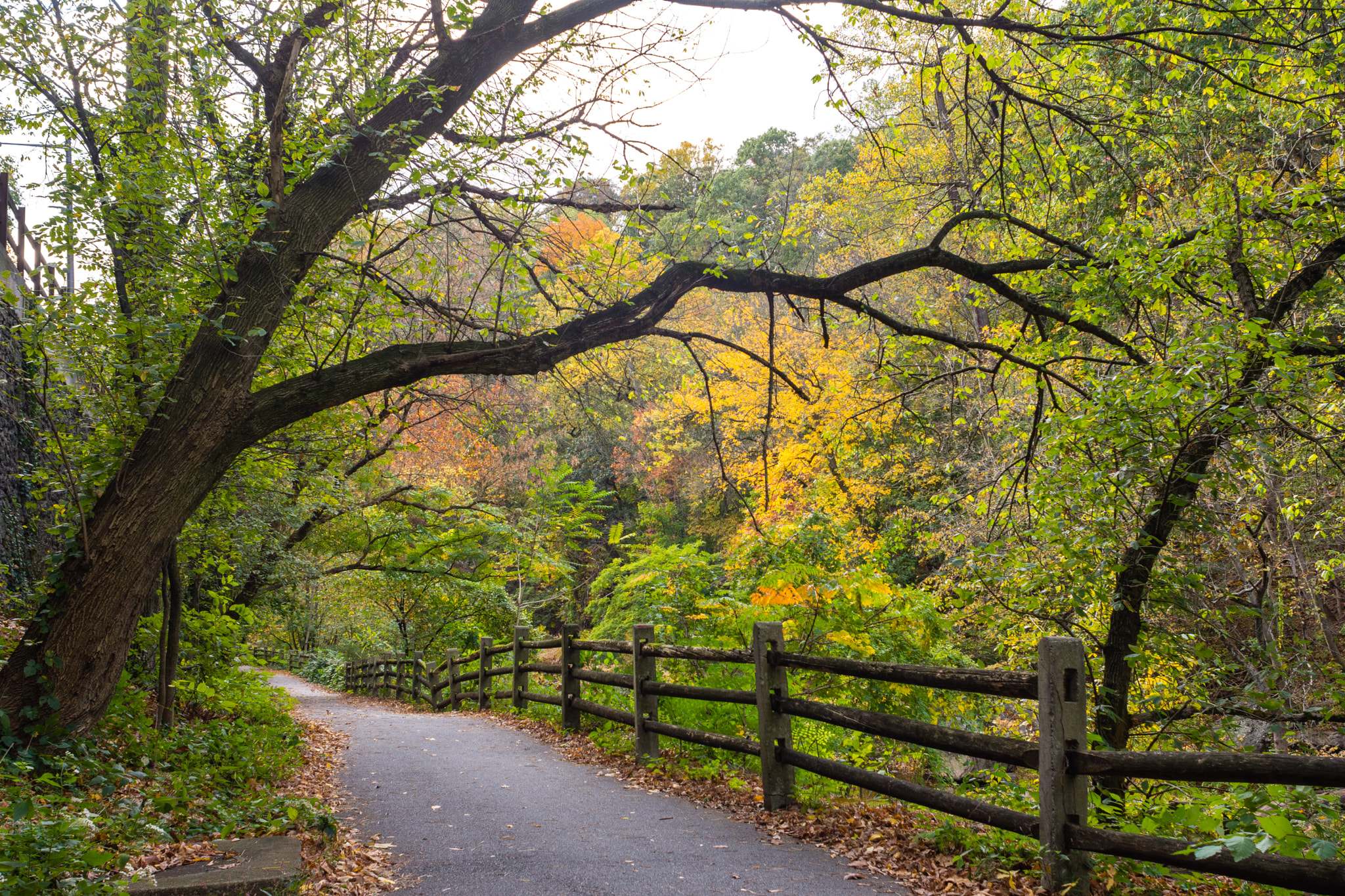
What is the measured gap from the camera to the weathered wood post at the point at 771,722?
5688 mm

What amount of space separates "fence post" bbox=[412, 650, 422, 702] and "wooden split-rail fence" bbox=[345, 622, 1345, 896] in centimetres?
1176

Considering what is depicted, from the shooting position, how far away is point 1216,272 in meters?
6.04

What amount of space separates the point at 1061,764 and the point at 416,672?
17.0 meters

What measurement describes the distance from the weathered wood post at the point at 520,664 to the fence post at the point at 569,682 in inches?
90.3

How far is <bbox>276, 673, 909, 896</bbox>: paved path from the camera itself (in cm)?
429

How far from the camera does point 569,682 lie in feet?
31.9

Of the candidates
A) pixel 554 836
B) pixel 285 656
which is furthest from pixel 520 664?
pixel 285 656

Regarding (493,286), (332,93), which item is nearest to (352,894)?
(332,93)

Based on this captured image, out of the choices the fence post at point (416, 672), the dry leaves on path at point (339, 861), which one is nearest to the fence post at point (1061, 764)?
the dry leaves on path at point (339, 861)

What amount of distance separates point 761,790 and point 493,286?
5.69 m

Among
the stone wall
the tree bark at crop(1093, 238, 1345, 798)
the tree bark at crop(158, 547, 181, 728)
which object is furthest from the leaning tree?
the stone wall

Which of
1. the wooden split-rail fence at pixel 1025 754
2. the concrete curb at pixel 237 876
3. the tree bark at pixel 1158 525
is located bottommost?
the concrete curb at pixel 237 876

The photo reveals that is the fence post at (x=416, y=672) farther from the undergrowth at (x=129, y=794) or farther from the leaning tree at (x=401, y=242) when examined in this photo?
the leaning tree at (x=401, y=242)

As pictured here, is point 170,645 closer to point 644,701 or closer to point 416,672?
point 644,701
